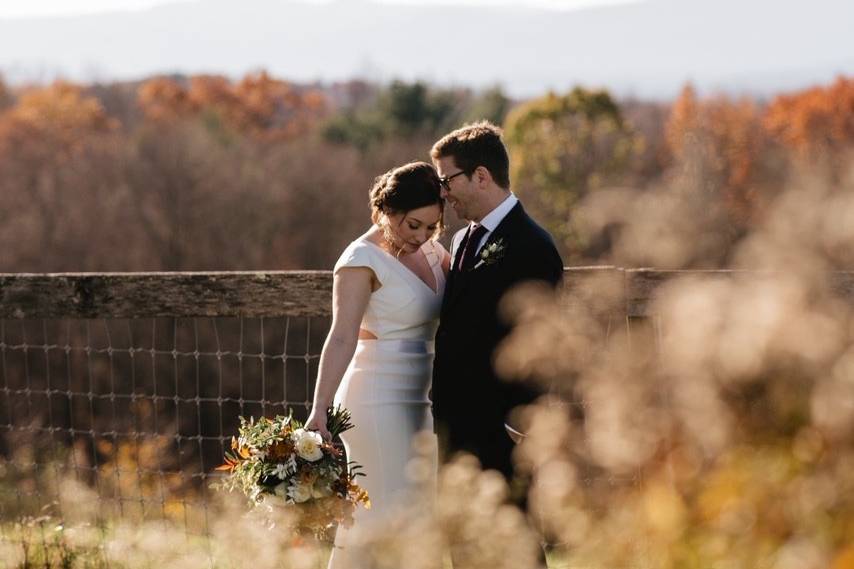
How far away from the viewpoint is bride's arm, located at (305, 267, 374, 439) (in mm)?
4195

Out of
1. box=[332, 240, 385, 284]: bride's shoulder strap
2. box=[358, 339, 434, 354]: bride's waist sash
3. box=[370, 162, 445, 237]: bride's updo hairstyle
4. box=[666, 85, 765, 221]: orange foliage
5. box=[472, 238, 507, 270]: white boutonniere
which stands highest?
box=[370, 162, 445, 237]: bride's updo hairstyle

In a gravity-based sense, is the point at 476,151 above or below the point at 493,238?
above

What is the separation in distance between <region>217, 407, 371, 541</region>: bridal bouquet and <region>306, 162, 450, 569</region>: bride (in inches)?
14.4

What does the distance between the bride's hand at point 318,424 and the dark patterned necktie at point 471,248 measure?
728mm

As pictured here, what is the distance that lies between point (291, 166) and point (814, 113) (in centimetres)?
2974

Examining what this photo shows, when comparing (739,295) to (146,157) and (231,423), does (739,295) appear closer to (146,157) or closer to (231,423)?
(231,423)

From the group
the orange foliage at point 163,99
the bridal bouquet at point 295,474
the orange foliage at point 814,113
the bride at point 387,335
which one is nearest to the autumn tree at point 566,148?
the orange foliage at point 814,113

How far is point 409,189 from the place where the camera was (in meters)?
4.24

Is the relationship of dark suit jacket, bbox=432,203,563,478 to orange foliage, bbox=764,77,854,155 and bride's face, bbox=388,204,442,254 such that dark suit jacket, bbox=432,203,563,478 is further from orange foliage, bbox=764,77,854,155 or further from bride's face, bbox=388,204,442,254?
orange foliage, bbox=764,77,854,155

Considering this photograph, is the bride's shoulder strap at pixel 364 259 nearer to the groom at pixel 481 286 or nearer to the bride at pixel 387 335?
the bride at pixel 387 335

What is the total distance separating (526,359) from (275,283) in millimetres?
2859

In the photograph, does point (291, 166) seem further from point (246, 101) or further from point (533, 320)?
point (533, 320)

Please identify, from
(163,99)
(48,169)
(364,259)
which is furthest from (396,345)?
(163,99)

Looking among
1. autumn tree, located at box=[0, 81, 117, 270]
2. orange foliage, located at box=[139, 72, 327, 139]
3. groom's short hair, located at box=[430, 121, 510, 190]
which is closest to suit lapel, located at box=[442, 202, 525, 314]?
groom's short hair, located at box=[430, 121, 510, 190]
